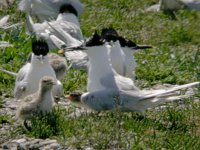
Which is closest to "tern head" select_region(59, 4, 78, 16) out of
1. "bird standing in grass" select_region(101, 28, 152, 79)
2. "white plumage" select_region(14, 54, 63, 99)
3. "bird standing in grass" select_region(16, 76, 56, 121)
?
"bird standing in grass" select_region(101, 28, 152, 79)

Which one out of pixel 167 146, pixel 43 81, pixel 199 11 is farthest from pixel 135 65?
pixel 199 11

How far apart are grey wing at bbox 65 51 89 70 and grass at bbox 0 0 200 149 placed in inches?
4.2

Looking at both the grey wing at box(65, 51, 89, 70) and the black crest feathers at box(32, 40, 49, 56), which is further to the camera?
the grey wing at box(65, 51, 89, 70)

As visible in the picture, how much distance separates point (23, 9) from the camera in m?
12.9

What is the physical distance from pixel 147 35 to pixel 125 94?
167 inches

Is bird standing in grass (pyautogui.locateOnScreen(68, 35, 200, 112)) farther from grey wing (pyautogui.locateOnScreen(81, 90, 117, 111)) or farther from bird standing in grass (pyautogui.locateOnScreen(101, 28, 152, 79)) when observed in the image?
bird standing in grass (pyautogui.locateOnScreen(101, 28, 152, 79))

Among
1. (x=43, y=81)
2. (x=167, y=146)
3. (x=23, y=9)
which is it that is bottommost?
(x=167, y=146)

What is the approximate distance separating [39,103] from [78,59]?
2.63m

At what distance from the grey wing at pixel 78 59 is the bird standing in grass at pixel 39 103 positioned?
229 centimetres

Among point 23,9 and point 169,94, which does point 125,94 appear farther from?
point 23,9

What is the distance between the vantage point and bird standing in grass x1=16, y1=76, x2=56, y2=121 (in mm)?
7555

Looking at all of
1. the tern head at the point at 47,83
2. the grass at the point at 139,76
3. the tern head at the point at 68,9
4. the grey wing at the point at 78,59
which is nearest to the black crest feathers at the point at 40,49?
the grass at the point at 139,76

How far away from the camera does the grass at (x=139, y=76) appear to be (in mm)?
7055

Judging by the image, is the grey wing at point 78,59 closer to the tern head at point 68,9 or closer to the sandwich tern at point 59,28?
the sandwich tern at point 59,28
